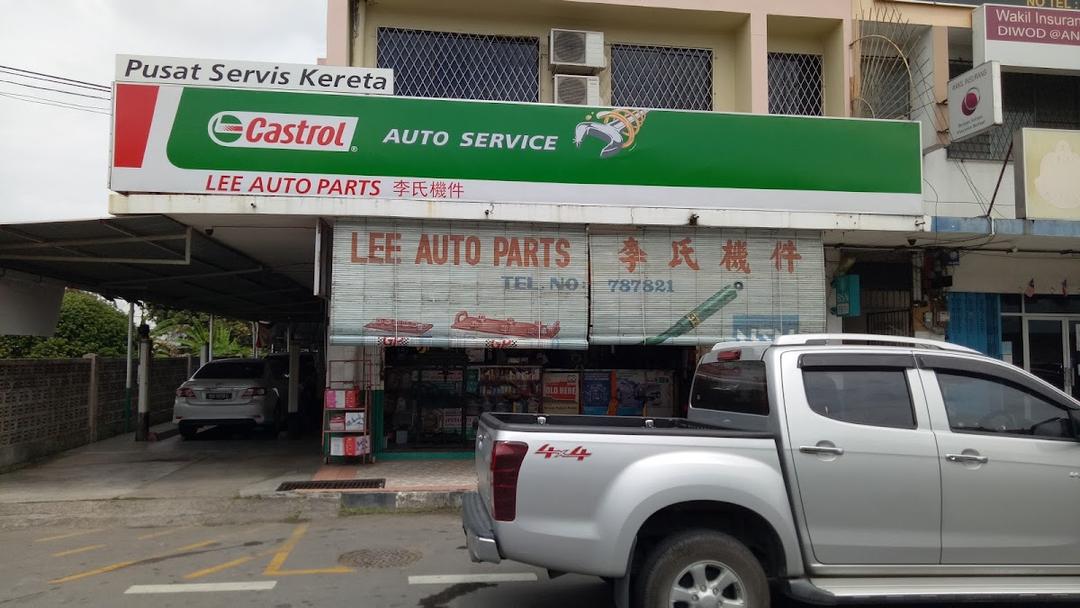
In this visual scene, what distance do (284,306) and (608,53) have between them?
9709mm

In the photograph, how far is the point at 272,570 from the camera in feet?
20.1

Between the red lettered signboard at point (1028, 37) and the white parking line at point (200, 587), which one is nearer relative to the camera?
the white parking line at point (200, 587)

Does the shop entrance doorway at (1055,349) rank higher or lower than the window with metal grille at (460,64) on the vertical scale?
lower

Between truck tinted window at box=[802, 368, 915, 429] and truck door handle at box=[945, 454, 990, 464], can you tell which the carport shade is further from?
truck door handle at box=[945, 454, 990, 464]

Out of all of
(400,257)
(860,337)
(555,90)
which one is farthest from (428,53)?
(860,337)

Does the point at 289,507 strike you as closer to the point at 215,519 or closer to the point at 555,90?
the point at 215,519

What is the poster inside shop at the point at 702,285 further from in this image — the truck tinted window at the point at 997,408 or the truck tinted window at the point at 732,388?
the truck tinted window at the point at 997,408

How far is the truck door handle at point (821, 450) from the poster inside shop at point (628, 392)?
23.2ft

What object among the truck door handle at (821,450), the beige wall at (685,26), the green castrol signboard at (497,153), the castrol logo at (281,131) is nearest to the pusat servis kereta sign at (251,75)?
the green castrol signboard at (497,153)

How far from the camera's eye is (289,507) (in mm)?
8234

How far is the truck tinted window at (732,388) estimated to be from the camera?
186 inches

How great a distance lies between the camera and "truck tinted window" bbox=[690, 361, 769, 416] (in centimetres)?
472

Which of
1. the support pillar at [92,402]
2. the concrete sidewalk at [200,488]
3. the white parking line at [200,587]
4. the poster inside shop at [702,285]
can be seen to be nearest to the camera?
the white parking line at [200,587]

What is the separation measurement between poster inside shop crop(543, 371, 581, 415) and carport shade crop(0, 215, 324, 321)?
5041 millimetres
